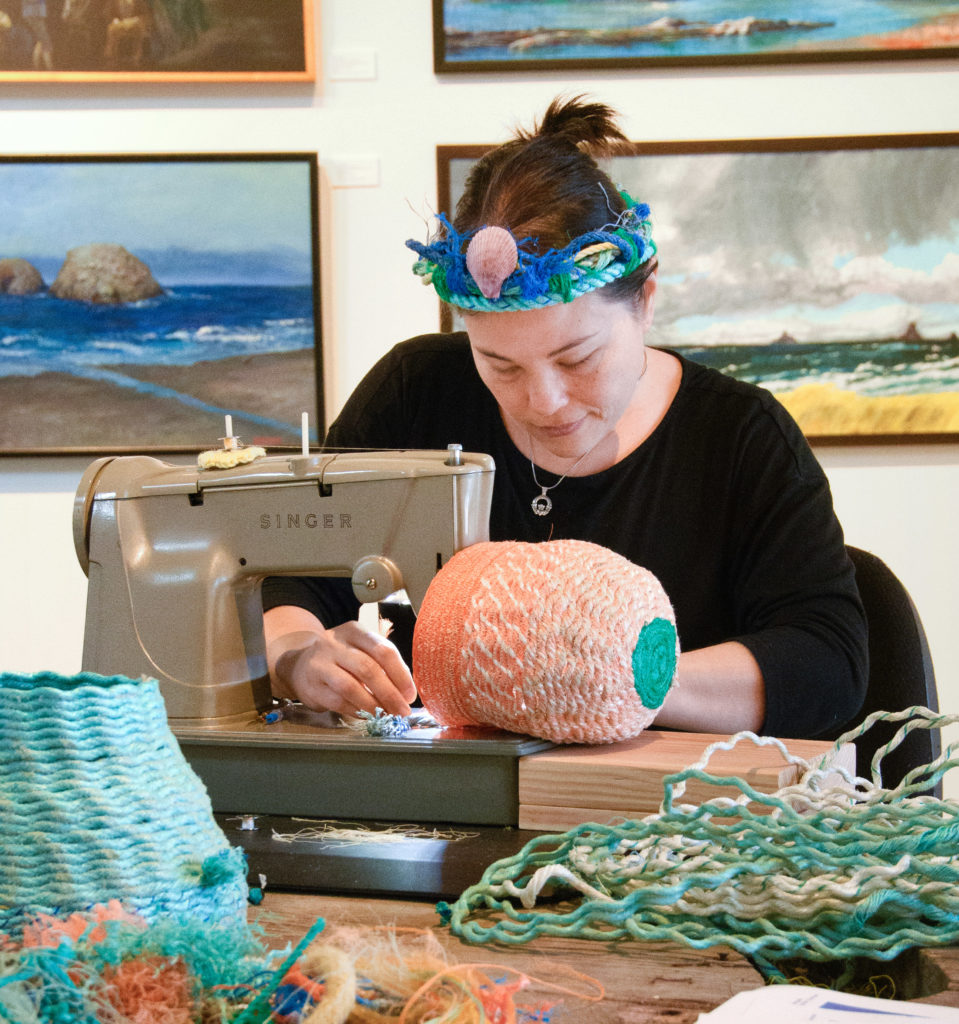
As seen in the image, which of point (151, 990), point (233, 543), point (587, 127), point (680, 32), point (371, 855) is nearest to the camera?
point (151, 990)

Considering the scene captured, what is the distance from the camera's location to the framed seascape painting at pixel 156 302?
2285 mm

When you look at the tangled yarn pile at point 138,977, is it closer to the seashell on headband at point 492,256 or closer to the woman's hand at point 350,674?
the woman's hand at point 350,674

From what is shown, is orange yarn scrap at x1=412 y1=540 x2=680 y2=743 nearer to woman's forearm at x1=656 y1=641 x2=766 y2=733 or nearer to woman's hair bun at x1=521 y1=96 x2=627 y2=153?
woman's forearm at x1=656 y1=641 x2=766 y2=733

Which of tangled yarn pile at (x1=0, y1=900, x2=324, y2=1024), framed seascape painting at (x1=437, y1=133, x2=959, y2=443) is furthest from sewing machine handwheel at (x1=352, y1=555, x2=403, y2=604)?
framed seascape painting at (x1=437, y1=133, x2=959, y2=443)

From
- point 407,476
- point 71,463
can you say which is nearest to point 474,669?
point 407,476

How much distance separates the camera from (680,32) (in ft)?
7.23

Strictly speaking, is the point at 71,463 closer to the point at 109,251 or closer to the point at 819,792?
the point at 109,251

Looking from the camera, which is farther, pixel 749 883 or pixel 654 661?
pixel 654 661

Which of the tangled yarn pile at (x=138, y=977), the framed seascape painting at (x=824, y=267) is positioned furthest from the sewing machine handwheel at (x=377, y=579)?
the framed seascape painting at (x=824, y=267)

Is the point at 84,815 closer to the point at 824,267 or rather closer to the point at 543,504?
the point at 543,504

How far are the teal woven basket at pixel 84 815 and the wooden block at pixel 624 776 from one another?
0.29 metres

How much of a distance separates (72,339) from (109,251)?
19cm

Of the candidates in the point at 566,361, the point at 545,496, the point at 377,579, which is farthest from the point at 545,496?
the point at 377,579

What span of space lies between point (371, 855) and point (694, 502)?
778mm
